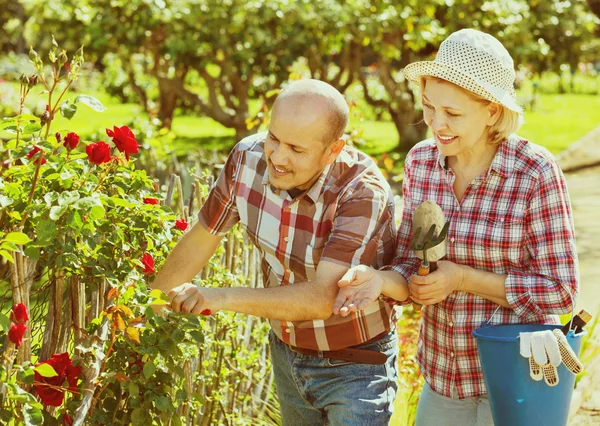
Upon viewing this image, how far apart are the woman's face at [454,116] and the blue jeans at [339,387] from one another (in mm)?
555

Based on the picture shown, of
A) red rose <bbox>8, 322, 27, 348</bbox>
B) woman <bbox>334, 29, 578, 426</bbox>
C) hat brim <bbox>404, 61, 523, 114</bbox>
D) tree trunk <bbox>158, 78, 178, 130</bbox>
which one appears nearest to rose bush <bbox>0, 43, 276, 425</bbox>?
red rose <bbox>8, 322, 27, 348</bbox>

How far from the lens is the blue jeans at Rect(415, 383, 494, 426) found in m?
2.53

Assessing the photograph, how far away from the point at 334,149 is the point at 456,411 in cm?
92

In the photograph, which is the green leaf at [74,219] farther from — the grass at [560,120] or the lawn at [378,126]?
the grass at [560,120]

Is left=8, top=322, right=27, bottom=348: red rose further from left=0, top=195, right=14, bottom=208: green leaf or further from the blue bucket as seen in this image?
the blue bucket

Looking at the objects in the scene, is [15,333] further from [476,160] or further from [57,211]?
[476,160]

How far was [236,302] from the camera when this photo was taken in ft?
6.71

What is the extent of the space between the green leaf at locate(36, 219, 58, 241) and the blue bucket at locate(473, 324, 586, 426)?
42.7 inches

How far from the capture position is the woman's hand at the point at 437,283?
2.27 metres

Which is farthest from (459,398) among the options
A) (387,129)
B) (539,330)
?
(387,129)

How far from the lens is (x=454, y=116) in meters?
2.31

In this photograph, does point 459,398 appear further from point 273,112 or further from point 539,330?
point 273,112

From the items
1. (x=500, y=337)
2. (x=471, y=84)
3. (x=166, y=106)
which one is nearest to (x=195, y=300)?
(x=500, y=337)

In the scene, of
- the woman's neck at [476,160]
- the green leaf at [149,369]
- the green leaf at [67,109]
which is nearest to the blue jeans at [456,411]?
the woman's neck at [476,160]
